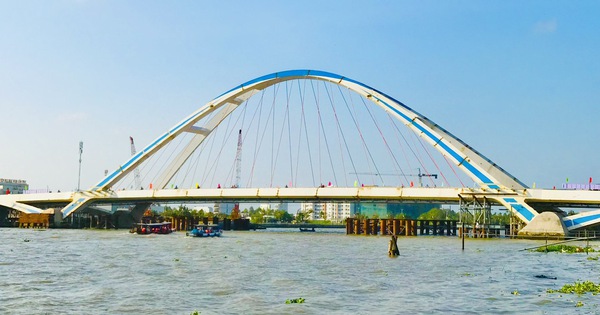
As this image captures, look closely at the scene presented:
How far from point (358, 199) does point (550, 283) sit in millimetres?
58360

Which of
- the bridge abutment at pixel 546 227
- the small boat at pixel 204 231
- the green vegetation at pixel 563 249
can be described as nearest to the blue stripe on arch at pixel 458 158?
the bridge abutment at pixel 546 227

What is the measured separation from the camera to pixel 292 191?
9125 centimetres

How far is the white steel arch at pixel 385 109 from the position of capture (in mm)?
75562

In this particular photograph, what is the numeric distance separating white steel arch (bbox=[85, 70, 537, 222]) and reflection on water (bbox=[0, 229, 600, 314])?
30340 millimetres

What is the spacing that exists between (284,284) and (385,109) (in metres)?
57.6

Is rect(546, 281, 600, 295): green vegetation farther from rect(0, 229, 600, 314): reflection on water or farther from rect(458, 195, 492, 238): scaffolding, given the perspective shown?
rect(458, 195, 492, 238): scaffolding

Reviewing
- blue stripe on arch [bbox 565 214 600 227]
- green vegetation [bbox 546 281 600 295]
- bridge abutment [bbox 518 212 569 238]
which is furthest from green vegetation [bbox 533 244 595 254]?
green vegetation [bbox 546 281 600 295]

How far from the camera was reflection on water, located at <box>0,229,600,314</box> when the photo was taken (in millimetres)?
22281

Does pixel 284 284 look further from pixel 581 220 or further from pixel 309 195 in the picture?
pixel 309 195

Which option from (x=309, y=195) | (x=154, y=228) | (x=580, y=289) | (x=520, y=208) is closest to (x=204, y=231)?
(x=154, y=228)

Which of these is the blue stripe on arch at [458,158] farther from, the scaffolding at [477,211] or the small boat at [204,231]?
the small boat at [204,231]

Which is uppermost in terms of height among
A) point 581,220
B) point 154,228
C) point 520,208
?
point 520,208

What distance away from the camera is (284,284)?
28812 mm

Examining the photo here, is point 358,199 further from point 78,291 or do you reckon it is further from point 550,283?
point 78,291
